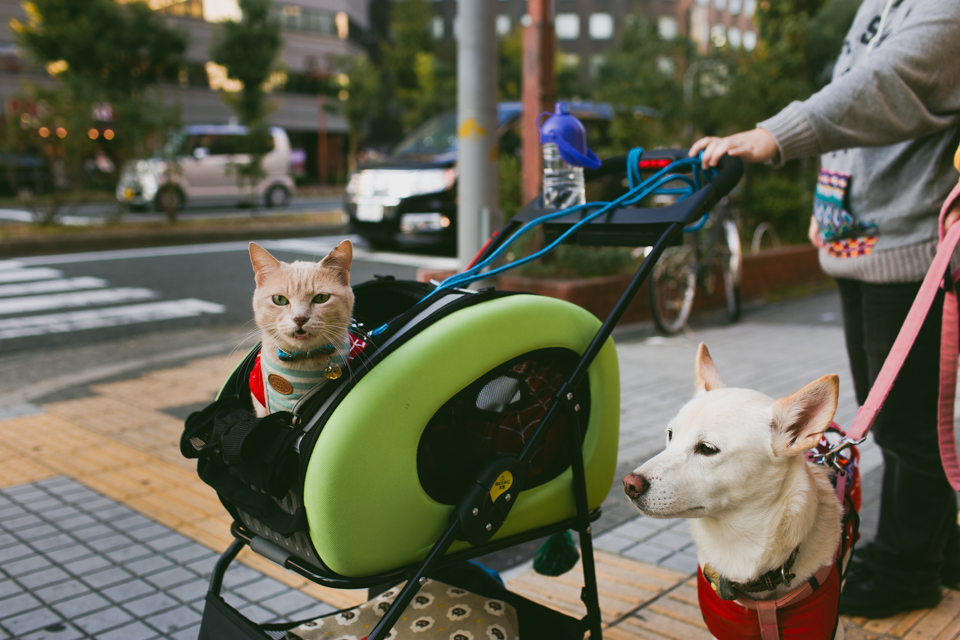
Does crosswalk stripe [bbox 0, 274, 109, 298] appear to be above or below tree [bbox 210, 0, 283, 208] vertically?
below

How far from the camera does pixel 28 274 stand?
10312mm

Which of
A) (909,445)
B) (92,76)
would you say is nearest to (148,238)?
(909,445)

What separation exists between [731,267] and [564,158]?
6.08 meters

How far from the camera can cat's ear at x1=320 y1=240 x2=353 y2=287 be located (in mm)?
1808

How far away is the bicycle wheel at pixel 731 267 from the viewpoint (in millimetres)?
7980

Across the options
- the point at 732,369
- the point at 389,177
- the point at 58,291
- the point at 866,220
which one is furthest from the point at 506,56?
the point at 866,220

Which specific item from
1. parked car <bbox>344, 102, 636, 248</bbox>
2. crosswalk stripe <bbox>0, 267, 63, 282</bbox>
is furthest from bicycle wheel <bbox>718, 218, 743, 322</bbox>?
crosswalk stripe <bbox>0, 267, 63, 282</bbox>

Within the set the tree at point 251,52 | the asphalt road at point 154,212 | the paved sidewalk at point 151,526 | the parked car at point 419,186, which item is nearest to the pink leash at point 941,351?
the paved sidewalk at point 151,526

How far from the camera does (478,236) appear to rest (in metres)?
4.88

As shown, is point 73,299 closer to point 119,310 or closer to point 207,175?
point 119,310

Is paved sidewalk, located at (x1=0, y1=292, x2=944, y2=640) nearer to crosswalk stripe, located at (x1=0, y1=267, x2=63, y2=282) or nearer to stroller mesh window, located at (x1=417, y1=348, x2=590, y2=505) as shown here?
stroller mesh window, located at (x1=417, y1=348, x2=590, y2=505)

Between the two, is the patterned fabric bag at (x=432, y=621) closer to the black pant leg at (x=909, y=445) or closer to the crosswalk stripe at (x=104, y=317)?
the black pant leg at (x=909, y=445)

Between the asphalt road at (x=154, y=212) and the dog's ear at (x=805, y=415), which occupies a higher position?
the dog's ear at (x=805, y=415)

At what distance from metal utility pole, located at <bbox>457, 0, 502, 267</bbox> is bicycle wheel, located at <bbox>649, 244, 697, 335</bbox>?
8.74 feet
